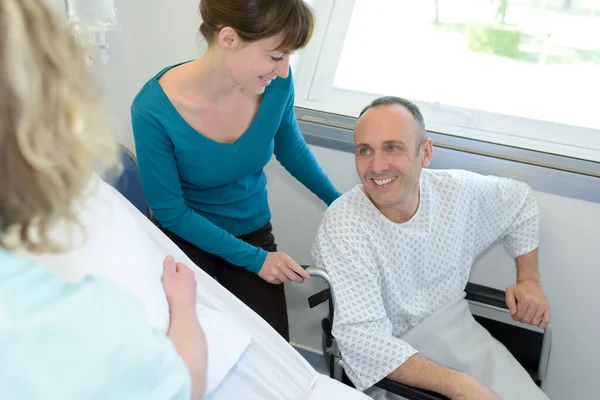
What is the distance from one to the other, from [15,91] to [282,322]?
4.14 feet

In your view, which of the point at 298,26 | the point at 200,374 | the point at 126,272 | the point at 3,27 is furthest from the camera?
the point at 298,26

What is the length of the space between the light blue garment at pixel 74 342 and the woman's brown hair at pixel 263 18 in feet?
2.45

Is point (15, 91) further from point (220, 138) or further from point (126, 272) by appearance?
point (220, 138)

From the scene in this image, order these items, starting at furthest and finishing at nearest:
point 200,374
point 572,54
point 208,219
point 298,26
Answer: point 572,54, point 208,219, point 298,26, point 200,374

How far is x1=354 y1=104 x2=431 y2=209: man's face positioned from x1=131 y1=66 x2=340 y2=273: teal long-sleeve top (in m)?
0.23

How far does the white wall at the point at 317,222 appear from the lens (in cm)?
176

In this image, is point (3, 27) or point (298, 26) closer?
point (3, 27)

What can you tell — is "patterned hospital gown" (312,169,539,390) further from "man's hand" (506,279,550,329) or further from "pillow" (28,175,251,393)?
"pillow" (28,175,251,393)

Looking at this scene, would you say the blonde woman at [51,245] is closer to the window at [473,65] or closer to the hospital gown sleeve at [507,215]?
the hospital gown sleeve at [507,215]

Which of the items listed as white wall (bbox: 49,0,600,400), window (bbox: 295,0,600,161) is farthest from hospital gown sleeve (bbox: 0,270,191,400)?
window (bbox: 295,0,600,161)

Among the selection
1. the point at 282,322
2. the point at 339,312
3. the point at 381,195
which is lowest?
the point at 282,322

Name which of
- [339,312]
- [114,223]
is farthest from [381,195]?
[114,223]

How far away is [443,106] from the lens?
2066mm

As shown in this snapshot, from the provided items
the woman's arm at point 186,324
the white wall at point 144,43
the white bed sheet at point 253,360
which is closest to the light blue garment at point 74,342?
the woman's arm at point 186,324
